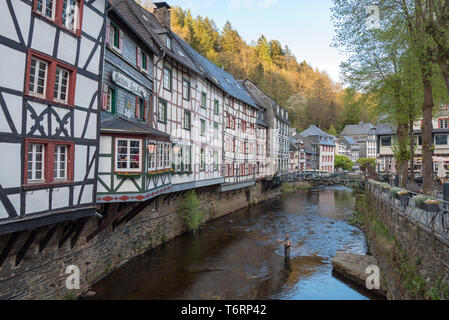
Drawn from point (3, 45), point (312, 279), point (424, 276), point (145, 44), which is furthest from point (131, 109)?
point (424, 276)

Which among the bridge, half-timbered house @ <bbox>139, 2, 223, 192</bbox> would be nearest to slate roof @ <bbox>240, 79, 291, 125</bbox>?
the bridge

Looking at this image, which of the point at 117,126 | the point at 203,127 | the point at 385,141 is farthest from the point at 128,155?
the point at 385,141

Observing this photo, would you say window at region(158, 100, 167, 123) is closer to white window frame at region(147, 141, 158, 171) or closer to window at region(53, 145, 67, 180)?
white window frame at region(147, 141, 158, 171)

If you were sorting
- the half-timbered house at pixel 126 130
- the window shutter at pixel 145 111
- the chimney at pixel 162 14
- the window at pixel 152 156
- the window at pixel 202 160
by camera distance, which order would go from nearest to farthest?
the half-timbered house at pixel 126 130 < the window at pixel 152 156 < the window shutter at pixel 145 111 < the window at pixel 202 160 < the chimney at pixel 162 14

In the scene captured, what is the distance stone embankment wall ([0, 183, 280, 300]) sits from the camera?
8.38m

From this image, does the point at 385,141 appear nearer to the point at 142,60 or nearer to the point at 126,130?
the point at 142,60

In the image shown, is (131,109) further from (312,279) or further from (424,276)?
(424,276)

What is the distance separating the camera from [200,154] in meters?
20.9

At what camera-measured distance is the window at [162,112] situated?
16.5m

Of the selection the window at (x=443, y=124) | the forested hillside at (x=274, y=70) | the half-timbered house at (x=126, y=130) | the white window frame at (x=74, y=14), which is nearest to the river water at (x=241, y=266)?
the half-timbered house at (x=126, y=130)

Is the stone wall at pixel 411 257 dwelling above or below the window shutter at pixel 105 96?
below

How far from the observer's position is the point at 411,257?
9742 millimetres

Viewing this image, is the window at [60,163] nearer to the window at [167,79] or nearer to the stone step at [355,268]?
the window at [167,79]

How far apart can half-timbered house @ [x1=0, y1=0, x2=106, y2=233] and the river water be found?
4.67m
